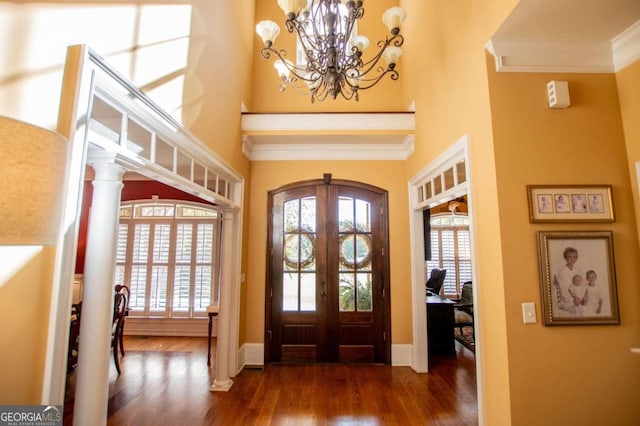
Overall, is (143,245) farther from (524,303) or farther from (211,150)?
(524,303)

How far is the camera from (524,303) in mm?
2000

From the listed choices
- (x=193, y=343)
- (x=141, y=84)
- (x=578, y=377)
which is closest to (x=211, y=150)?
(x=141, y=84)

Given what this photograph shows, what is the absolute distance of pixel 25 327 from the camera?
3.86 feet

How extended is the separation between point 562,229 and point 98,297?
299 centimetres

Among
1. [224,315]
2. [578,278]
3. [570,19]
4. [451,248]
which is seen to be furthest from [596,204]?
[451,248]

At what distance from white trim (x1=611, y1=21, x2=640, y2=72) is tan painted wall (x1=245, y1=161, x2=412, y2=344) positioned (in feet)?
8.25

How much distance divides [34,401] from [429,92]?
388 centimetres

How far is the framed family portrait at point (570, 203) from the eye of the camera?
6.73ft

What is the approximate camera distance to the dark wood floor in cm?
286

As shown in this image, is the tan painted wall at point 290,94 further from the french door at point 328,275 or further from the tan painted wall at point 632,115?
the tan painted wall at point 632,115

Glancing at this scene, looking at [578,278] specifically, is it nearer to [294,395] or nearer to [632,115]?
[632,115]

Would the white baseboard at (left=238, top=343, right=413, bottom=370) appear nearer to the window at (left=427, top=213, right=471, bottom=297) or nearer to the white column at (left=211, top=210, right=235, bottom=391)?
the white column at (left=211, top=210, right=235, bottom=391)

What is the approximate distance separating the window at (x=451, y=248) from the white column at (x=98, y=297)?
717 centimetres

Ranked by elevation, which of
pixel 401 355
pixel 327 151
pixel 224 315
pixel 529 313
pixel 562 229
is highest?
pixel 327 151
